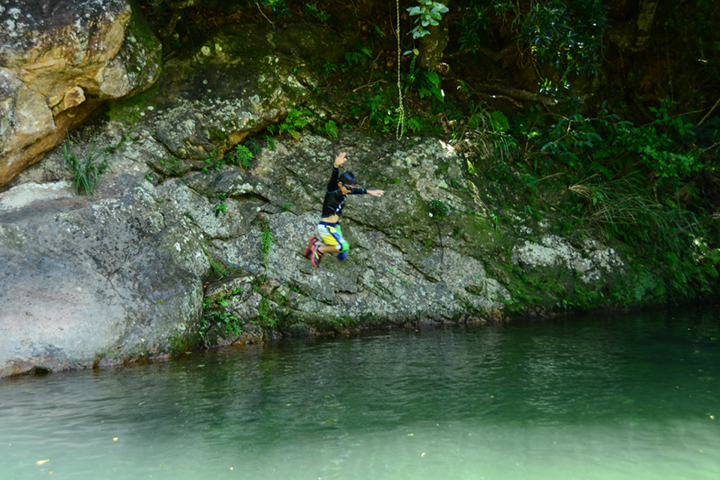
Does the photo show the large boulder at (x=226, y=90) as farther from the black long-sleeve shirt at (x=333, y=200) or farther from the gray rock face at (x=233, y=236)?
the black long-sleeve shirt at (x=333, y=200)

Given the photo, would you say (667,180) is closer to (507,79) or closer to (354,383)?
(507,79)

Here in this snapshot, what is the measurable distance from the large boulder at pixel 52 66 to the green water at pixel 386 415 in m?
3.81

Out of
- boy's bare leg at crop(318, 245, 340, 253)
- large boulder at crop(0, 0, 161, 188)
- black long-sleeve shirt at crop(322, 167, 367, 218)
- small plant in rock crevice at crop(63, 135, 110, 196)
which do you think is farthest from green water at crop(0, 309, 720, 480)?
large boulder at crop(0, 0, 161, 188)

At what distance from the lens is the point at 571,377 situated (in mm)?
5070

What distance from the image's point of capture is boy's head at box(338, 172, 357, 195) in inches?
305

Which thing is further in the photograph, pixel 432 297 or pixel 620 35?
pixel 620 35

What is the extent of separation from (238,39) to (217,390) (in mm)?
7543

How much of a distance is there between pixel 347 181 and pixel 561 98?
6.38m

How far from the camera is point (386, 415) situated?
160 inches

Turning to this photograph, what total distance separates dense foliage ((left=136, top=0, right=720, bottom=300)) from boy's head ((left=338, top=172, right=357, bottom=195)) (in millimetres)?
2759

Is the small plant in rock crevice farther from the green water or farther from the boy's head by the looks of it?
the boy's head

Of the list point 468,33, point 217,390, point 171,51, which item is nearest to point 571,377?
point 217,390

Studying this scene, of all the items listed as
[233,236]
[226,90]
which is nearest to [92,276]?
[233,236]

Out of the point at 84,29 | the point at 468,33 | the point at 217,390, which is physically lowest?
the point at 217,390
